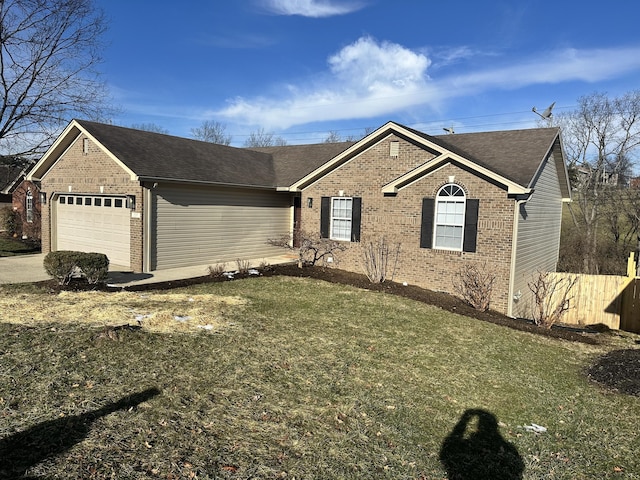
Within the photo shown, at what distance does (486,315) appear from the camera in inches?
431

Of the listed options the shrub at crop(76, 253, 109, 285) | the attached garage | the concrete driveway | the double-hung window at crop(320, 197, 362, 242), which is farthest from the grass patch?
the double-hung window at crop(320, 197, 362, 242)

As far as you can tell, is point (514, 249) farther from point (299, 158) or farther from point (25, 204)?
point (25, 204)

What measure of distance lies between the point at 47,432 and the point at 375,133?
39.6 ft

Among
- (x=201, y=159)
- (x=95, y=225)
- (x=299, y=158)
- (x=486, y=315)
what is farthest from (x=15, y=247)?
(x=486, y=315)

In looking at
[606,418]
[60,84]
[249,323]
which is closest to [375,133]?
[249,323]

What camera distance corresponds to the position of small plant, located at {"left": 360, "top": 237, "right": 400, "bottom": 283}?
45.0 ft

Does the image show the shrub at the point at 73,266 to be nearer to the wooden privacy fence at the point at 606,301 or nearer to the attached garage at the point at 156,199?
the attached garage at the point at 156,199

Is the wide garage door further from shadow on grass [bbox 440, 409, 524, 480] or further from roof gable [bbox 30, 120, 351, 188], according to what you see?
shadow on grass [bbox 440, 409, 524, 480]

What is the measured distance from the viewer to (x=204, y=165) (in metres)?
16.0

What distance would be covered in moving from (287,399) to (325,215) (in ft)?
34.7

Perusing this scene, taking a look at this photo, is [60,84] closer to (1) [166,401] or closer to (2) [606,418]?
(1) [166,401]

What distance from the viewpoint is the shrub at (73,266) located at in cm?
1048

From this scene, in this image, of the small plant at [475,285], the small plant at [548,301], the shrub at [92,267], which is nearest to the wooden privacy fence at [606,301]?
the small plant at [548,301]

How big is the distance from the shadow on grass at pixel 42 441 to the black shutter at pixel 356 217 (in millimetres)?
10697
